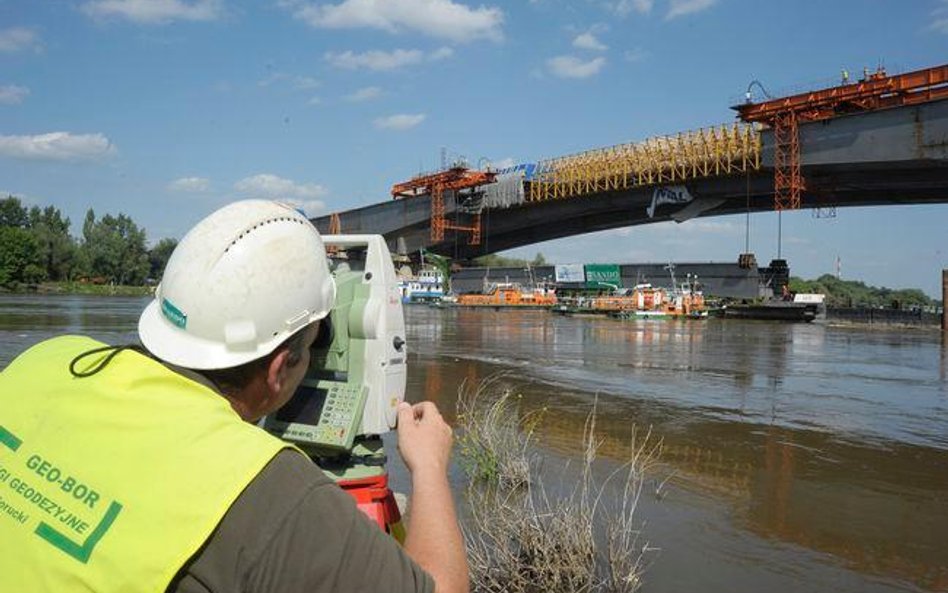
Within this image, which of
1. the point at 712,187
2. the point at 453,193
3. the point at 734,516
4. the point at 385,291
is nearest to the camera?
the point at 385,291

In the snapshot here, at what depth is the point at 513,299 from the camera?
197 ft

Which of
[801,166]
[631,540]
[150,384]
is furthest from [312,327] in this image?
[801,166]

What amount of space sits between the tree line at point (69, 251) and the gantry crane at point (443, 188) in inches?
1299

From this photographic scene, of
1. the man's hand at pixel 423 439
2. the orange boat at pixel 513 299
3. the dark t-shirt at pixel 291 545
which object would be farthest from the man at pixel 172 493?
the orange boat at pixel 513 299

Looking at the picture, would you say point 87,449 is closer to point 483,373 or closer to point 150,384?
point 150,384

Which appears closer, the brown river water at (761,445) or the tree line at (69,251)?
the brown river water at (761,445)

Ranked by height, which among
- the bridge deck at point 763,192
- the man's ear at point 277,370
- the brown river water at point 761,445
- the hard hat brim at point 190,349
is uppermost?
the bridge deck at point 763,192

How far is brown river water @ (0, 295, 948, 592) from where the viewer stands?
5.25 meters

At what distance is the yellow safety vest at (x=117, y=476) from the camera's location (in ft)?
3.63

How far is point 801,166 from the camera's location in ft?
126

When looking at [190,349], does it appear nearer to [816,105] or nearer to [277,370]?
[277,370]

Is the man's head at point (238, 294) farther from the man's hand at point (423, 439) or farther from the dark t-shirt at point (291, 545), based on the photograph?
the dark t-shirt at point (291, 545)

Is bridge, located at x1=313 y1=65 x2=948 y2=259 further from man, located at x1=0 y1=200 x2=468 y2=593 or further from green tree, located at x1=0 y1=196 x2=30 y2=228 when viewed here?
green tree, located at x1=0 y1=196 x2=30 y2=228

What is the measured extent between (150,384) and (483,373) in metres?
15.1
